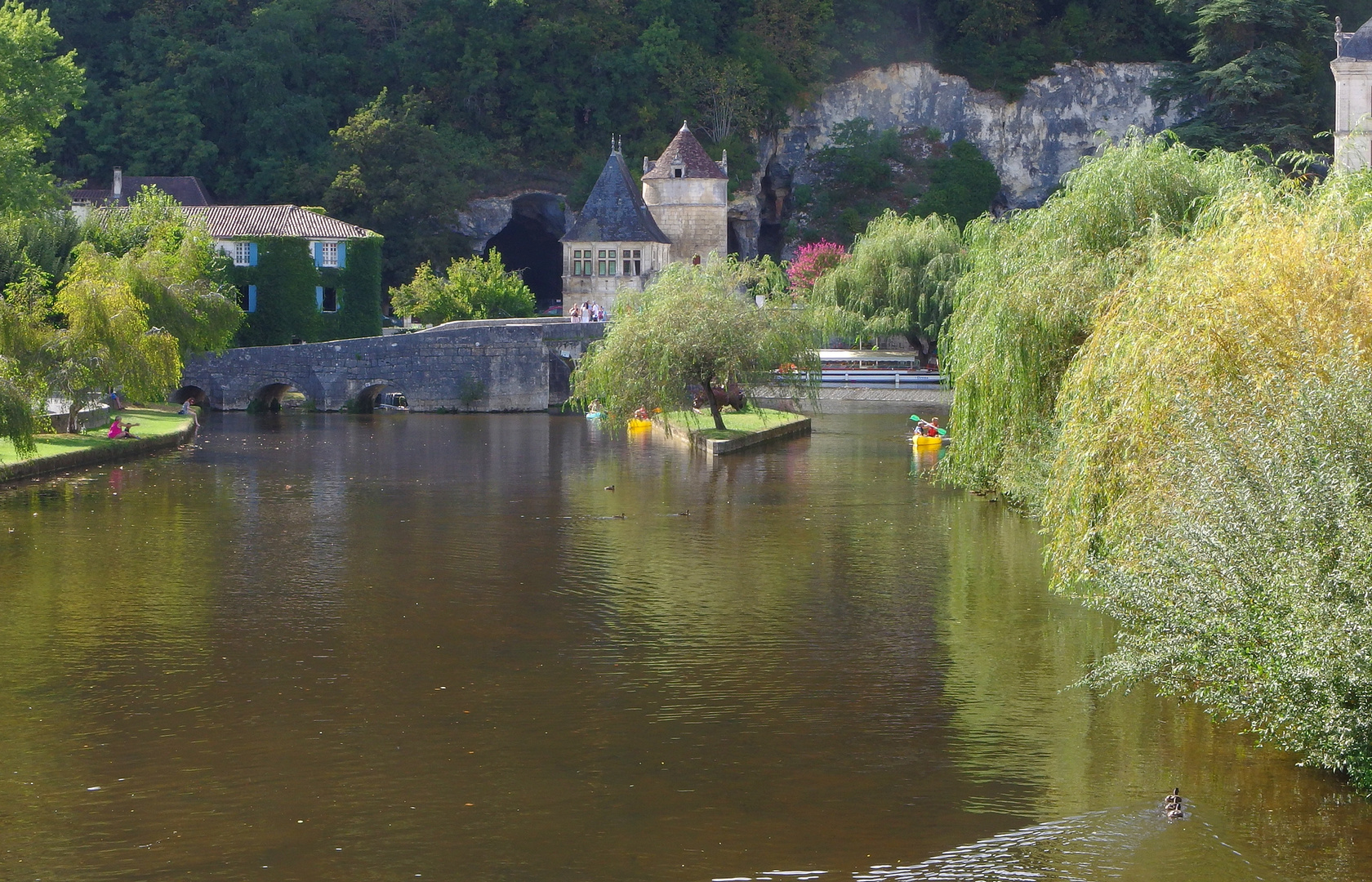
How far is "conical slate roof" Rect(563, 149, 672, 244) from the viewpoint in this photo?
65750 millimetres

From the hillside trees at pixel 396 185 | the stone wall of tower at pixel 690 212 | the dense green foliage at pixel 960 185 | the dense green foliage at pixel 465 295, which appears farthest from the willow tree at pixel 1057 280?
the dense green foliage at pixel 960 185

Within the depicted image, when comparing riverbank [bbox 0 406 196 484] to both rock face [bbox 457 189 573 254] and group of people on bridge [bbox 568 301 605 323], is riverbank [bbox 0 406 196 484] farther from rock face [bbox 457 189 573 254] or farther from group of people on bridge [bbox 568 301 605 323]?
rock face [bbox 457 189 573 254]

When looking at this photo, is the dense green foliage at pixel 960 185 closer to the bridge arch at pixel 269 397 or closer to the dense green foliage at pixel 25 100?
the bridge arch at pixel 269 397

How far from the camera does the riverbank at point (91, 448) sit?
3141 cm

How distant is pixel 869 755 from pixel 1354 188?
31.9ft

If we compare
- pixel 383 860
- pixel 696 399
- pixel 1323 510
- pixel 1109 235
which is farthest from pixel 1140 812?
pixel 696 399

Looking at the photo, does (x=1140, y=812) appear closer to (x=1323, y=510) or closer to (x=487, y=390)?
(x=1323, y=510)

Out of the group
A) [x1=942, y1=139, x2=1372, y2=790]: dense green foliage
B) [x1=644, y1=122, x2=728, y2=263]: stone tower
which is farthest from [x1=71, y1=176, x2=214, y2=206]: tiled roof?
[x1=942, y1=139, x2=1372, y2=790]: dense green foliage

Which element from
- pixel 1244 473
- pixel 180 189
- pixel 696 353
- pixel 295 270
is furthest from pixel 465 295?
pixel 1244 473

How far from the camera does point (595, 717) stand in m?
14.5

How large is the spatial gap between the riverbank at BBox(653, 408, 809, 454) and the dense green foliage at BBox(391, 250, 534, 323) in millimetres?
19326

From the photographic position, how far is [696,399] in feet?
147

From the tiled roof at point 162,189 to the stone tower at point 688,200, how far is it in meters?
18.8

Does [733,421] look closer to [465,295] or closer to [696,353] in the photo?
[696,353]
